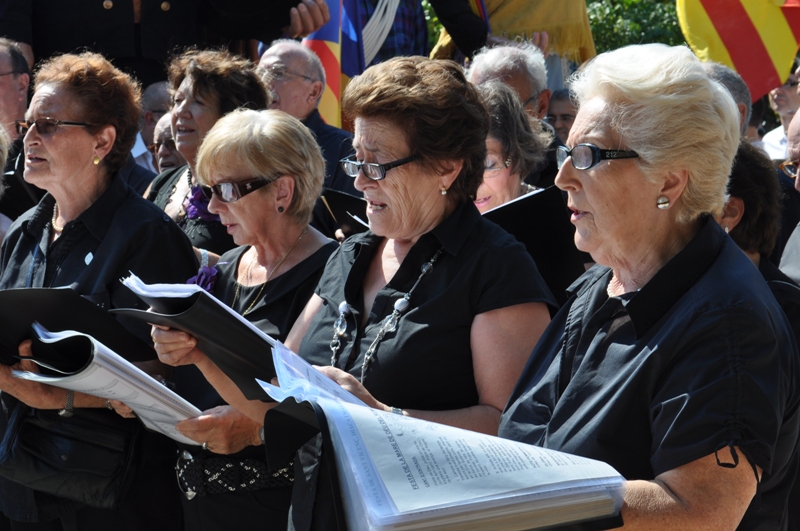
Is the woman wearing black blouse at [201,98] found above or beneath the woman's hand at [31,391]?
above


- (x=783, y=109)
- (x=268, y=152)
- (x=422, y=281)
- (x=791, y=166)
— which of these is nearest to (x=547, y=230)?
(x=422, y=281)

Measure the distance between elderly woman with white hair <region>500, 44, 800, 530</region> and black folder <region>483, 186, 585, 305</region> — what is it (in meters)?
1.11

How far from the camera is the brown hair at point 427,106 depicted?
9.74 ft

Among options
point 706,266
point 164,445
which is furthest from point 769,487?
point 164,445

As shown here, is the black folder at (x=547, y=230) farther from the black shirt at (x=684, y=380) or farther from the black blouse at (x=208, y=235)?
the black blouse at (x=208, y=235)

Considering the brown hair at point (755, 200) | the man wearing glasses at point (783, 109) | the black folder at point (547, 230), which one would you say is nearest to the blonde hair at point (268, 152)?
the black folder at point (547, 230)

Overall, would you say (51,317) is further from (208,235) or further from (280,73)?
(280,73)

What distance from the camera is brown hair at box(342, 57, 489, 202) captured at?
2.97 metres

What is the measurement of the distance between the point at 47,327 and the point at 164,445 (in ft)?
2.42

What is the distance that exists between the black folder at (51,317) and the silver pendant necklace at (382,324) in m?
0.83

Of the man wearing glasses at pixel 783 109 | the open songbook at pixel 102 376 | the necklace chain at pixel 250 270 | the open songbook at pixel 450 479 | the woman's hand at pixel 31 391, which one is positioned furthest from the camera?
the man wearing glasses at pixel 783 109

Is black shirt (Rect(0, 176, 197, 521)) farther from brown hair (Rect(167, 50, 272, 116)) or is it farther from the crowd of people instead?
brown hair (Rect(167, 50, 272, 116))

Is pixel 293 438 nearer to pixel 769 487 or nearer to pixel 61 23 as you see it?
pixel 769 487

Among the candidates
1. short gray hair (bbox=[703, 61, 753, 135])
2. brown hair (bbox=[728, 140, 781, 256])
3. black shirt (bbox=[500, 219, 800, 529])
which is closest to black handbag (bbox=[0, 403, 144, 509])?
black shirt (bbox=[500, 219, 800, 529])
